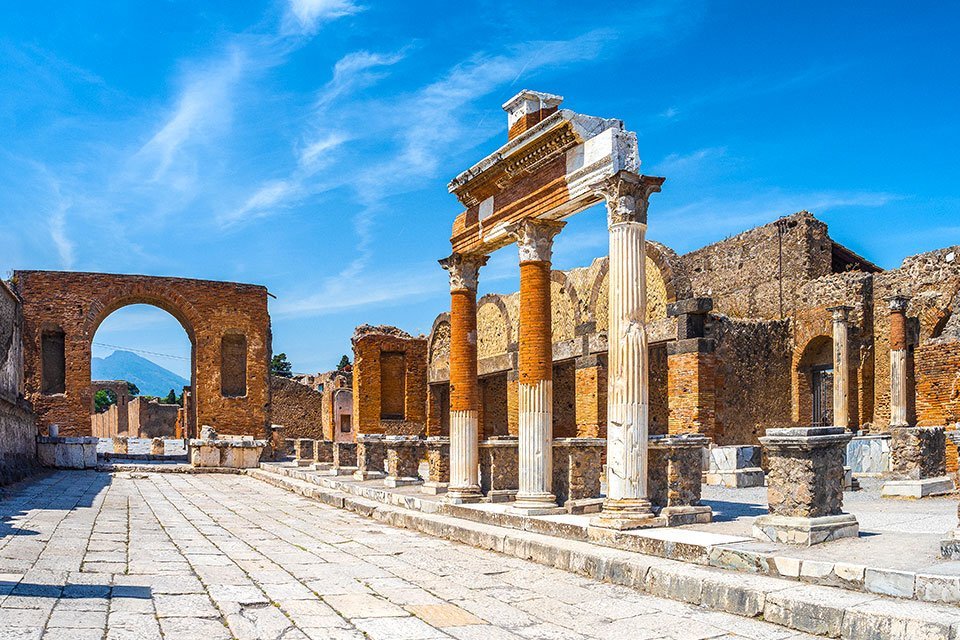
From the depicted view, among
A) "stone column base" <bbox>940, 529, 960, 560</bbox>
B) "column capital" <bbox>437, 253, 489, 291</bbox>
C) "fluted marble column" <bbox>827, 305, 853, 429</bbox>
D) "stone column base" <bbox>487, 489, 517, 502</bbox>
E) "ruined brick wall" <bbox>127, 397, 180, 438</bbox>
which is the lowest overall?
"ruined brick wall" <bbox>127, 397, 180, 438</bbox>

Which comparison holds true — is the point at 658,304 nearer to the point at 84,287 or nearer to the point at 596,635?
the point at 596,635

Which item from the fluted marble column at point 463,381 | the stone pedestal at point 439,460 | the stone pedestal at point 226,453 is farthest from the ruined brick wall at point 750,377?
the stone pedestal at point 226,453

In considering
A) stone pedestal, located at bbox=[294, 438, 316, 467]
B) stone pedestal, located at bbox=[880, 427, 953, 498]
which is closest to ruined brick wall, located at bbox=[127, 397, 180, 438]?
stone pedestal, located at bbox=[294, 438, 316, 467]

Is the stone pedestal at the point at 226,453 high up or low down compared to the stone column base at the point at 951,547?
down

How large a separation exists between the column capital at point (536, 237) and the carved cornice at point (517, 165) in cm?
72

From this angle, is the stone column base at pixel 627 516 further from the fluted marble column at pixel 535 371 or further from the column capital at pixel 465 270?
the column capital at pixel 465 270

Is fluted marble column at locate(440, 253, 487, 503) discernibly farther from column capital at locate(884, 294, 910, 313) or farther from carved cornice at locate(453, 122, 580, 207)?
column capital at locate(884, 294, 910, 313)

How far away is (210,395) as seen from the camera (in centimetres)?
→ 2689

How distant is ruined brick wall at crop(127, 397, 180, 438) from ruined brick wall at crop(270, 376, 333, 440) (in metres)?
13.2

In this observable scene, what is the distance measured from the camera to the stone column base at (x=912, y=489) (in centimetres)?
1112

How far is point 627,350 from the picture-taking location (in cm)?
832

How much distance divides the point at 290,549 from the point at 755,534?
4.60m

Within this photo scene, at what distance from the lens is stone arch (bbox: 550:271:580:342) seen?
20.3 meters

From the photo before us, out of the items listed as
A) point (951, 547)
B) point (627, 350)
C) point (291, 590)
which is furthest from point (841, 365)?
point (291, 590)
